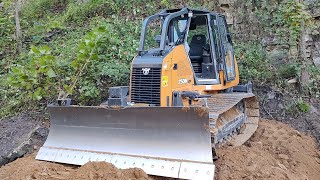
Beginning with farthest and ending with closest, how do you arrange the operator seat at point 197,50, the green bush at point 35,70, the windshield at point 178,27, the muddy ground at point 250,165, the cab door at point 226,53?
the green bush at point 35,70 → the operator seat at point 197,50 → the cab door at point 226,53 → the windshield at point 178,27 → the muddy ground at point 250,165

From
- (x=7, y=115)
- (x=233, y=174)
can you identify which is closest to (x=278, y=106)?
(x=233, y=174)

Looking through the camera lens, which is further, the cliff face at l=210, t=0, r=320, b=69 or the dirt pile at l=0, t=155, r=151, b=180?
the cliff face at l=210, t=0, r=320, b=69

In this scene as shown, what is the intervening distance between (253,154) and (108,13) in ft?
27.0

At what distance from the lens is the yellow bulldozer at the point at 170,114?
434cm

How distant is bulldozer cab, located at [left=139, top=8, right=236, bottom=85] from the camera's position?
5.58m

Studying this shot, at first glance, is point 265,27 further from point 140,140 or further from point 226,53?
point 140,140

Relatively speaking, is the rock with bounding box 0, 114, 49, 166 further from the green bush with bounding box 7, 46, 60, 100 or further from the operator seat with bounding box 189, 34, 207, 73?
the operator seat with bounding box 189, 34, 207, 73

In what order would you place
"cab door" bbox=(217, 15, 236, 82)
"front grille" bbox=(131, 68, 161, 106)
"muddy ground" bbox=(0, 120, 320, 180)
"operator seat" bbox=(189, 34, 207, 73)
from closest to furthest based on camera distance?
"muddy ground" bbox=(0, 120, 320, 180) → "front grille" bbox=(131, 68, 161, 106) → "cab door" bbox=(217, 15, 236, 82) → "operator seat" bbox=(189, 34, 207, 73)

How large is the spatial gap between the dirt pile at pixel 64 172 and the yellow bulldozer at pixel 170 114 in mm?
177

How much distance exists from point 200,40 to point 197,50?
208 mm

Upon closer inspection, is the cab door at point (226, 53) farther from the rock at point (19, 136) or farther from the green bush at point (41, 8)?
the green bush at point (41, 8)

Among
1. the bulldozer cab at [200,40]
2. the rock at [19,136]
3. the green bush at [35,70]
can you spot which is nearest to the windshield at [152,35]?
the bulldozer cab at [200,40]

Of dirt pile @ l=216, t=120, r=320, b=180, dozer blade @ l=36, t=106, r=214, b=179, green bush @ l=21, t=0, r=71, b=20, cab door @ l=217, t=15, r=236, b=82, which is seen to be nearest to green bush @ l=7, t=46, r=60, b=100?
dozer blade @ l=36, t=106, r=214, b=179

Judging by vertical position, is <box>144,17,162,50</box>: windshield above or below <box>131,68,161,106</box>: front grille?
above
